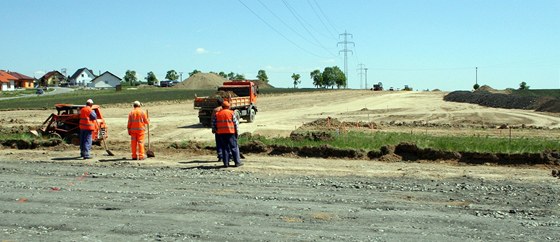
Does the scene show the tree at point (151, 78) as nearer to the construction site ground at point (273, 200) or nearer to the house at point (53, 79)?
the house at point (53, 79)

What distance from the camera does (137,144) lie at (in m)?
16.3

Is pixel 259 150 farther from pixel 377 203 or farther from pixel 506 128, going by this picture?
pixel 506 128

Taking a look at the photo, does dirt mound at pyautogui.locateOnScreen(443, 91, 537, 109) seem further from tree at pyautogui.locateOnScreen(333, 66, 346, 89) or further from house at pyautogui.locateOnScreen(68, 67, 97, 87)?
house at pyautogui.locateOnScreen(68, 67, 97, 87)

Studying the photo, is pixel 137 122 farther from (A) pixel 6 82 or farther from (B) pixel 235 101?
(A) pixel 6 82

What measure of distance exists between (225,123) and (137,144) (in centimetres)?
343

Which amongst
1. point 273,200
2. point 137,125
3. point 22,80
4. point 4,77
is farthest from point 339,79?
point 273,200

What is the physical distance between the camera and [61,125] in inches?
842

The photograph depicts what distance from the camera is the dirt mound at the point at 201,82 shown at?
121 m

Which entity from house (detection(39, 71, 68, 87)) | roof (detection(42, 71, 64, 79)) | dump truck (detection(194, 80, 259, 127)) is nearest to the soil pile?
dump truck (detection(194, 80, 259, 127))

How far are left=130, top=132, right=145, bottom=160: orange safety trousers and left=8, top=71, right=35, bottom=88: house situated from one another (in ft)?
465

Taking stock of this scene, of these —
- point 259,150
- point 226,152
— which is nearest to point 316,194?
point 226,152

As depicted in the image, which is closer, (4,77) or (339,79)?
(4,77)

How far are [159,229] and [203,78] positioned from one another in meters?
121

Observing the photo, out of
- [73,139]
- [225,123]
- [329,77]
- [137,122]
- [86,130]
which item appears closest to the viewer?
[225,123]
